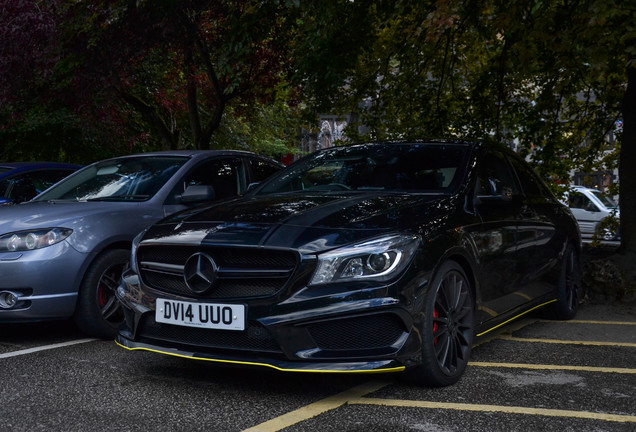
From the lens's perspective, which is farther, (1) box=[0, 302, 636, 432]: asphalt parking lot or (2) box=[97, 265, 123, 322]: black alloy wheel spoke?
(2) box=[97, 265, 123, 322]: black alloy wheel spoke

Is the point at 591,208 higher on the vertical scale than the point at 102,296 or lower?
lower

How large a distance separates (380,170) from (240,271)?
1671mm

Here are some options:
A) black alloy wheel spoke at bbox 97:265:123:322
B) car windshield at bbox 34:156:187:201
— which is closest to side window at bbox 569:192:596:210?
car windshield at bbox 34:156:187:201

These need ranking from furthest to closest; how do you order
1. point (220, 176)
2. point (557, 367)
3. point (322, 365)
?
point (220, 176) → point (557, 367) → point (322, 365)

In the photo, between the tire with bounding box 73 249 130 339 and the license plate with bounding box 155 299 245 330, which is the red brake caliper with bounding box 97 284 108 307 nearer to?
the tire with bounding box 73 249 130 339

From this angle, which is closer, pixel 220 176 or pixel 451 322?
pixel 451 322

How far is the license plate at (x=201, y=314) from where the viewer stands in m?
4.01

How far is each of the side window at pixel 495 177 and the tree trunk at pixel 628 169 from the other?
3577 millimetres

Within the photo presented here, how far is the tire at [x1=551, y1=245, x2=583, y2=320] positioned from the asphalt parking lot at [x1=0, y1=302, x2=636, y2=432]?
0.98 m

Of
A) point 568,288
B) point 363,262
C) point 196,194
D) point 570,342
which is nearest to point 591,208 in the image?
point 568,288

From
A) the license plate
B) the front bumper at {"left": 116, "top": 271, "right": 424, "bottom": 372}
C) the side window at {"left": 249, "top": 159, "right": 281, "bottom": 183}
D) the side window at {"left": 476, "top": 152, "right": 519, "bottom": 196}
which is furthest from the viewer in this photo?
the side window at {"left": 249, "top": 159, "right": 281, "bottom": 183}

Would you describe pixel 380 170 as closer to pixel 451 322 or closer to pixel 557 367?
pixel 451 322

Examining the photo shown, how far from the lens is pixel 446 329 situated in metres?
4.40

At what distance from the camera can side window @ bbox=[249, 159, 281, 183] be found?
7435 mm
